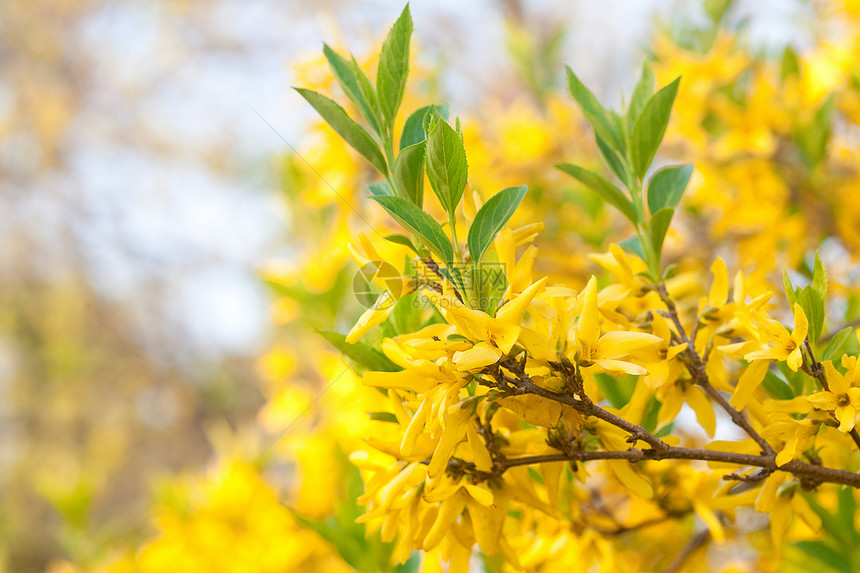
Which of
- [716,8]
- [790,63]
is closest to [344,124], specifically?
[790,63]

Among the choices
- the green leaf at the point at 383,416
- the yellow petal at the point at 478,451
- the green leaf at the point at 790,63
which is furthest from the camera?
the green leaf at the point at 790,63

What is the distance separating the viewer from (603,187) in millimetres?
943

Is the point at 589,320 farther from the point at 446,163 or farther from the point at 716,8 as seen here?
the point at 716,8

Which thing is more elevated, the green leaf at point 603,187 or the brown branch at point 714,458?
the green leaf at point 603,187

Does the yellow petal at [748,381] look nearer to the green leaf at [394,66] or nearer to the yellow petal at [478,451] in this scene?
the yellow petal at [478,451]

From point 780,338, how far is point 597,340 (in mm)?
227

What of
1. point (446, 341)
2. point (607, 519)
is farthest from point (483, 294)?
point (607, 519)

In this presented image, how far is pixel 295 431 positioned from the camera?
281cm

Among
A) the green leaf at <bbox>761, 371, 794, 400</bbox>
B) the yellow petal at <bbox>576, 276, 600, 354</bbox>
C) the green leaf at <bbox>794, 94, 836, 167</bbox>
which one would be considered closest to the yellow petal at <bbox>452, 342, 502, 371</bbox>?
the yellow petal at <bbox>576, 276, 600, 354</bbox>

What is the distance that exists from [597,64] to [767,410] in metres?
6.34

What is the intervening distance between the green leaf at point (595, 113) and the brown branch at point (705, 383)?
275 millimetres

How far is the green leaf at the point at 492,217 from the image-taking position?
75 cm

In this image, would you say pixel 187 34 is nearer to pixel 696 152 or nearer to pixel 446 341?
pixel 696 152

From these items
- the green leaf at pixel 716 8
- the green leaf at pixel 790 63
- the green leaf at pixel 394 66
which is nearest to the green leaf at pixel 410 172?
the green leaf at pixel 394 66
